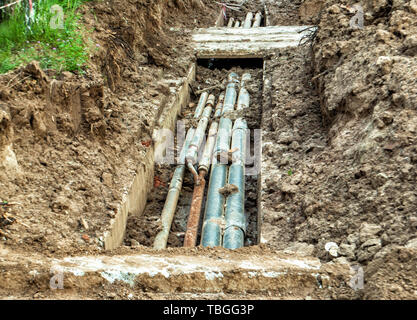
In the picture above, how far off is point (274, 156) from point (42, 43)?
3.03 m

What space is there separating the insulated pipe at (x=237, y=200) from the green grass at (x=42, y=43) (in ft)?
7.10

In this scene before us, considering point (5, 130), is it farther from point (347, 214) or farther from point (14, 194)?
point (347, 214)

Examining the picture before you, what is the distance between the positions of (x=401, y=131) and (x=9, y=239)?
3.31 m

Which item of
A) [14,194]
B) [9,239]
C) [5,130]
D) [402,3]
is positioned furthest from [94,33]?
[402,3]

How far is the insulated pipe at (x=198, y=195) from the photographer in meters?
4.47

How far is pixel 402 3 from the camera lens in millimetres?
5340

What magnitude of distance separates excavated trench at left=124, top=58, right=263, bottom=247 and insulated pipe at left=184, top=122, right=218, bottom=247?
6.8 inches

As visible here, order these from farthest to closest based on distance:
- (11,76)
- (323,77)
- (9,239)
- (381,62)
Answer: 1. (323,77)
2. (381,62)
3. (11,76)
4. (9,239)

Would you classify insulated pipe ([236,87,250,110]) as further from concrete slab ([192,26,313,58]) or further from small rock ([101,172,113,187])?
small rock ([101,172,113,187])

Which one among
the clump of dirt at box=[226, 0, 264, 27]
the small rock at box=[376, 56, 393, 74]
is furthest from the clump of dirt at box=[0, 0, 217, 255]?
the clump of dirt at box=[226, 0, 264, 27]

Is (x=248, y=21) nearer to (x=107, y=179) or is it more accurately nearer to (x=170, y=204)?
(x=170, y=204)

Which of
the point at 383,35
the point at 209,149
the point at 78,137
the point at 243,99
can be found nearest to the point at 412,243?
the point at 383,35

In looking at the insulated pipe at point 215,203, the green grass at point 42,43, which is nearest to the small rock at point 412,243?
the insulated pipe at point 215,203

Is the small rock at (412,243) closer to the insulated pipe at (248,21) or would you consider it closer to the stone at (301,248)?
the stone at (301,248)
